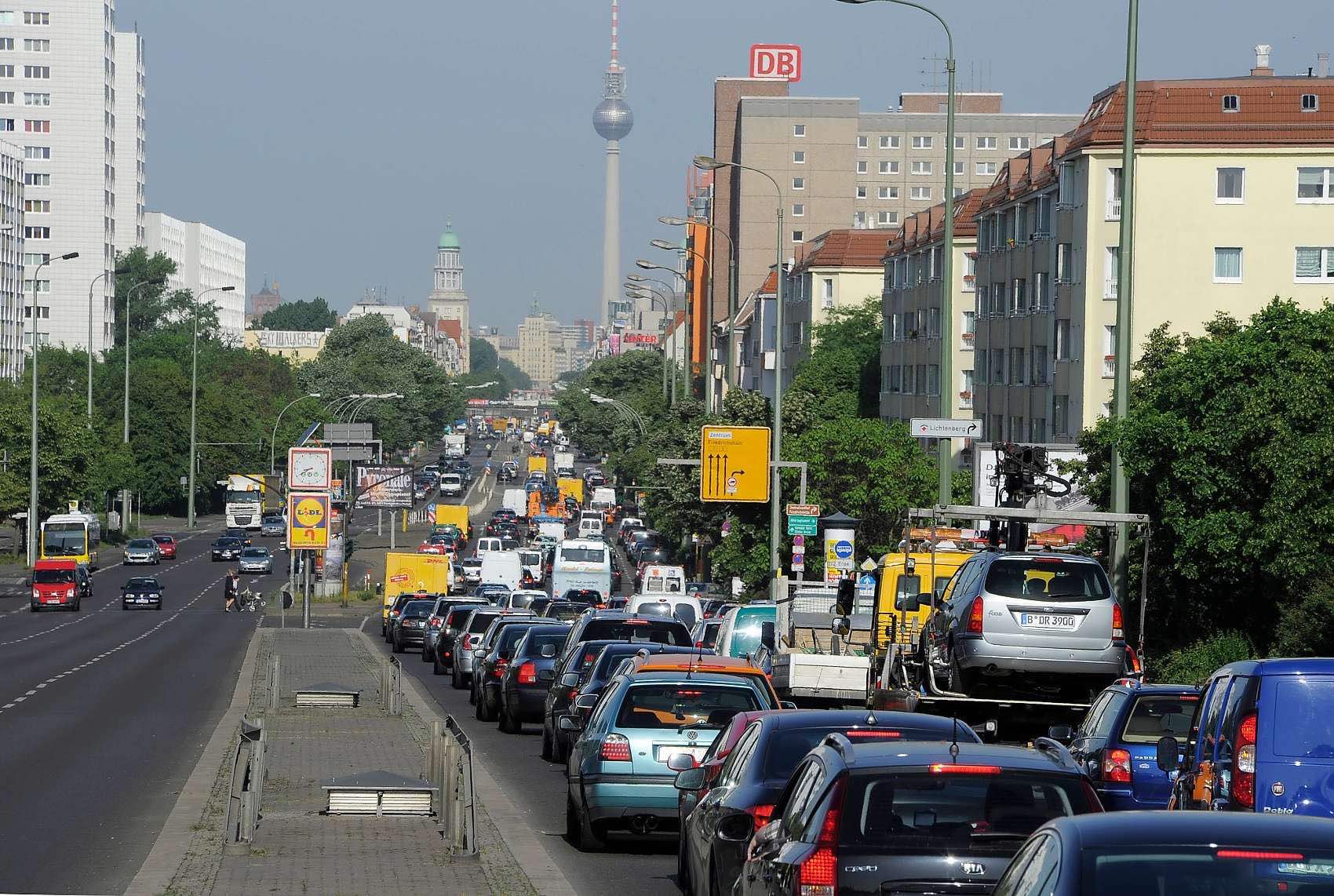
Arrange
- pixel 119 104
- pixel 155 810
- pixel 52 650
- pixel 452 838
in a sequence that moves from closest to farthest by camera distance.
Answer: pixel 452 838 < pixel 155 810 < pixel 52 650 < pixel 119 104

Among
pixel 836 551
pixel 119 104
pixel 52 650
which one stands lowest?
pixel 52 650

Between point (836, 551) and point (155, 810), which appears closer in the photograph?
point (155, 810)

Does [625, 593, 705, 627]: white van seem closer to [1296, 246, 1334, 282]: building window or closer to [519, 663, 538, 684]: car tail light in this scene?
[519, 663, 538, 684]: car tail light

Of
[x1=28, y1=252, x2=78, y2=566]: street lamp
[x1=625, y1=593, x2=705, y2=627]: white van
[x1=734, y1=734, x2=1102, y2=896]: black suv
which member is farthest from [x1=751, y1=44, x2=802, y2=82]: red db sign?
[x1=734, y1=734, x2=1102, y2=896]: black suv

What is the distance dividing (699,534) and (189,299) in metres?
127

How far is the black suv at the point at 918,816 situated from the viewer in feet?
26.3

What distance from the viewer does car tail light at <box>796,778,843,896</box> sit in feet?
26.3

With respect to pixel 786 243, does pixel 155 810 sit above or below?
below

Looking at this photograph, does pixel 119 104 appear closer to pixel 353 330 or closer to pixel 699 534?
pixel 353 330

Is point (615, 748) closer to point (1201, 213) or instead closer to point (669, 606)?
point (669, 606)

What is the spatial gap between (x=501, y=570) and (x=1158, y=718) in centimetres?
5455

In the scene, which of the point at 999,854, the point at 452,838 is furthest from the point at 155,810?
the point at 999,854

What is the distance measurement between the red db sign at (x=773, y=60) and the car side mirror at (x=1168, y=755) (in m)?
142

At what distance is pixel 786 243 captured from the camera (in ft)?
431
